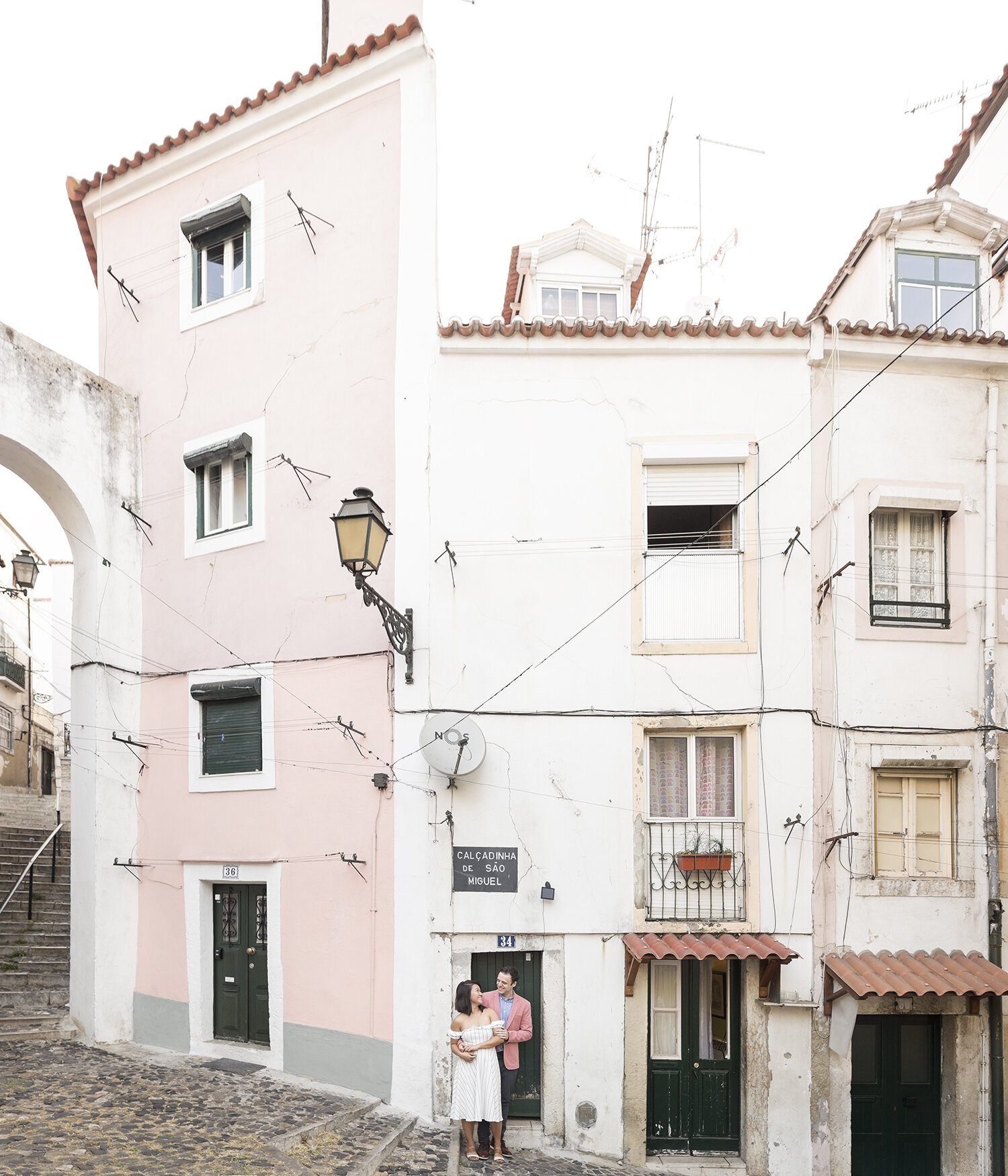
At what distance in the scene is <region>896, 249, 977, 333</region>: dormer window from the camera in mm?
10766

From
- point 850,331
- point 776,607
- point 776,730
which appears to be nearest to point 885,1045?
point 776,730

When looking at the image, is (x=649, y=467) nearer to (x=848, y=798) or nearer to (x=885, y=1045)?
(x=848, y=798)

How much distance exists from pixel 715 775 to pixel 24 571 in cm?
1041

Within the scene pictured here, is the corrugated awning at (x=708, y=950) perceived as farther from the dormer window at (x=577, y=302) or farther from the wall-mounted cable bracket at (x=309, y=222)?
the wall-mounted cable bracket at (x=309, y=222)

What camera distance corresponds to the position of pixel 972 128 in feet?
45.7

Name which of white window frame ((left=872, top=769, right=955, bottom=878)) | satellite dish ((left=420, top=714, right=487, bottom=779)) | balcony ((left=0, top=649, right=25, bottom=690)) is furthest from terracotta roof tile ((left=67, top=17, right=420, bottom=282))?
balcony ((left=0, top=649, right=25, bottom=690))

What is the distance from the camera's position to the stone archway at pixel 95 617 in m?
11.3

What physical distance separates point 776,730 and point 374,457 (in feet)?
15.9

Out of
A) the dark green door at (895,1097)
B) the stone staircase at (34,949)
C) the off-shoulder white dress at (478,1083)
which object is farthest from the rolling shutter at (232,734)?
the dark green door at (895,1097)

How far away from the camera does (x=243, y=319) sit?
37.9 ft

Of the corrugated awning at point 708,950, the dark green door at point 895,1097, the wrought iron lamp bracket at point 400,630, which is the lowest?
the dark green door at point 895,1097

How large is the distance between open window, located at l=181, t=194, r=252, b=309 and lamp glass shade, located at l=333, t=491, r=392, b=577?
14.9 ft

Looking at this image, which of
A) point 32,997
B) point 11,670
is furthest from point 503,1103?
point 11,670

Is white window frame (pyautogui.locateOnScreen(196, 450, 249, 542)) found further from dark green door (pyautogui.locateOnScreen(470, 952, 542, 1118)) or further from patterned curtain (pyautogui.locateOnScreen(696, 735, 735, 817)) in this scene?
patterned curtain (pyautogui.locateOnScreen(696, 735, 735, 817))
